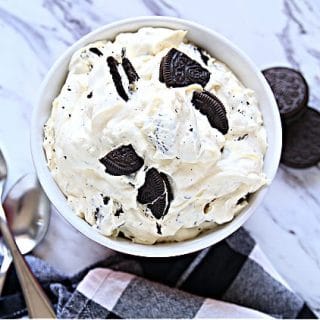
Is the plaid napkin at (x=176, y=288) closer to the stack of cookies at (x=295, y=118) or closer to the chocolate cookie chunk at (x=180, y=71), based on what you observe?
the stack of cookies at (x=295, y=118)

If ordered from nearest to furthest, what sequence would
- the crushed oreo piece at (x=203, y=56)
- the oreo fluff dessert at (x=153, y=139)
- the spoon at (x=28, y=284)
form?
the oreo fluff dessert at (x=153, y=139) → the crushed oreo piece at (x=203, y=56) → the spoon at (x=28, y=284)

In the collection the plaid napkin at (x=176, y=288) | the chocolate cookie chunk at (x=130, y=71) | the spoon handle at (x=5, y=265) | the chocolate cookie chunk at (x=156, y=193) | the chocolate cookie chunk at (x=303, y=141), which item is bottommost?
the plaid napkin at (x=176, y=288)

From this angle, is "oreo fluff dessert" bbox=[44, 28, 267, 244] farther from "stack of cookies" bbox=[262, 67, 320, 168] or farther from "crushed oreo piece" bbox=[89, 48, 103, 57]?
"stack of cookies" bbox=[262, 67, 320, 168]

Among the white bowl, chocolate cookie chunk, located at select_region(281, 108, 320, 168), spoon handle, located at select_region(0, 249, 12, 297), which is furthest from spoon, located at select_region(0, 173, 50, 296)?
chocolate cookie chunk, located at select_region(281, 108, 320, 168)

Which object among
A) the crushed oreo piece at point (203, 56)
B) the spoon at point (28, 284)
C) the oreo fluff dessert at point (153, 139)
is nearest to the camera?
the oreo fluff dessert at point (153, 139)

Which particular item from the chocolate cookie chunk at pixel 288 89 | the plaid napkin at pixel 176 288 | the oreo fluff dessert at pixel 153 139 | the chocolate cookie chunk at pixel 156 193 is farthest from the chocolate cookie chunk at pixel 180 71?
the plaid napkin at pixel 176 288

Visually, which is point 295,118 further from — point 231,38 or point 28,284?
point 28,284

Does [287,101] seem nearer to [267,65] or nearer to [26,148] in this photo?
[267,65]

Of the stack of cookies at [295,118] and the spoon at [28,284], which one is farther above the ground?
the stack of cookies at [295,118]
